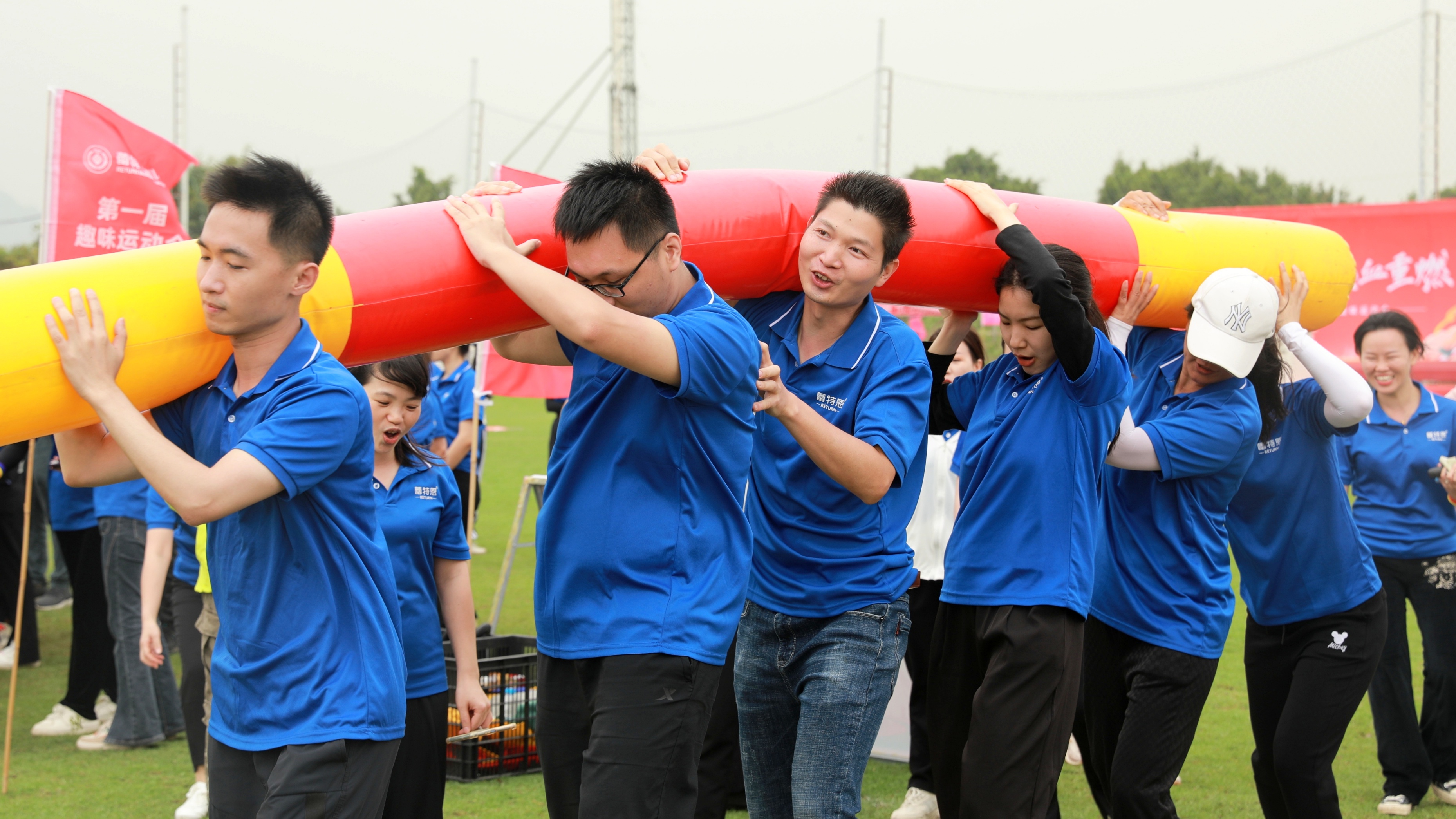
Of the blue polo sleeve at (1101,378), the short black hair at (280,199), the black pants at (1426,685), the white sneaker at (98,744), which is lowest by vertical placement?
the white sneaker at (98,744)

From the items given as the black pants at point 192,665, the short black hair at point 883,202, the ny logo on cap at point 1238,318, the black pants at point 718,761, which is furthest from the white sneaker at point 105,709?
the ny logo on cap at point 1238,318

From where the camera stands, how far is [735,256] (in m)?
3.50

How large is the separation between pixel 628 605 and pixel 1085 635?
2166 millimetres

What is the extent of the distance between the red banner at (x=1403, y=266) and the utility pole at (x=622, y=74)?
438 inches

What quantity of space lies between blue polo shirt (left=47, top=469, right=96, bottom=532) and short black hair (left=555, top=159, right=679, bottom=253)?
546 cm

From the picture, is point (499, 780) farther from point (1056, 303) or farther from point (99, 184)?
point (99, 184)

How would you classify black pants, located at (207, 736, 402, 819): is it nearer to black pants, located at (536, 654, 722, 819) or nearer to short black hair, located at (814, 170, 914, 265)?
black pants, located at (536, 654, 722, 819)

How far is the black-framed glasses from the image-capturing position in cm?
274

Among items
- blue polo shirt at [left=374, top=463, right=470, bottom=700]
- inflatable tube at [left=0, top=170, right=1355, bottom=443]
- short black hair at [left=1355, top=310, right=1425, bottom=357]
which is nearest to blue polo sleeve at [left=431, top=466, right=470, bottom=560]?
blue polo shirt at [left=374, top=463, right=470, bottom=700]

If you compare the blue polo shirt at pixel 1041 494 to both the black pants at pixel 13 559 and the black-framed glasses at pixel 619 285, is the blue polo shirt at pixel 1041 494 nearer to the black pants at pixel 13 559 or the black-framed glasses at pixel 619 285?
the black-framed glasses at pixel 619 285

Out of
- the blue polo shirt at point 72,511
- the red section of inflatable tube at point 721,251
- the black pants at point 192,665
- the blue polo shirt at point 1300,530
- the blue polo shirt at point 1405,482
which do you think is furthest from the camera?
the blue polo shirt at point 72,511

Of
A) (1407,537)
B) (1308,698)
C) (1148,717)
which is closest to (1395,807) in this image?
(1407,537)

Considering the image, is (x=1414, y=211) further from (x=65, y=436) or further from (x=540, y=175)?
(x=65, y=436)

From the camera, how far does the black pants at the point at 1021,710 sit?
3432mm
